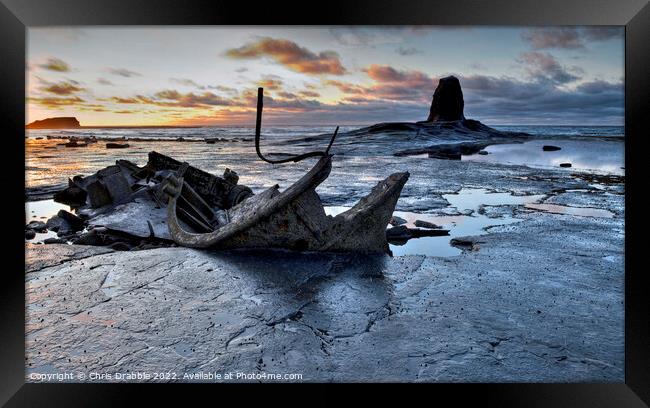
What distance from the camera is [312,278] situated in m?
4.52

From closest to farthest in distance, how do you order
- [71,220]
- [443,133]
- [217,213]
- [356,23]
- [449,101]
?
[356,23]
[71,220]
[217,213]
[443,133]
[449,101]

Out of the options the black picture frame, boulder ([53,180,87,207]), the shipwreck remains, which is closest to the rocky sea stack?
the shipwreck remains

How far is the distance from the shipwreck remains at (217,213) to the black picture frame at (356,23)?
0.89 metres

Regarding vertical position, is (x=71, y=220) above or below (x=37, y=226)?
above

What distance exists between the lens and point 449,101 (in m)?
40.8

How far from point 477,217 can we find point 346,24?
5742mm

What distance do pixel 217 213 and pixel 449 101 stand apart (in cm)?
3671

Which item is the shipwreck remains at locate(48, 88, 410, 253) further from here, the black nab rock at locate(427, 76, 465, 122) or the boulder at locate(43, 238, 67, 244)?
the black nab rock at locate(427, 76, 465, 122)

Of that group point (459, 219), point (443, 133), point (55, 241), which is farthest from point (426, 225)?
point (443, 133)

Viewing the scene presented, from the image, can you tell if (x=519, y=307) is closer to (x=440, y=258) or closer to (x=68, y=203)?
(x=440, y=258)

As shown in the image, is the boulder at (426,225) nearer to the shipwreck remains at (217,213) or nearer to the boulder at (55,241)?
the shipwreck remains at (217,213)

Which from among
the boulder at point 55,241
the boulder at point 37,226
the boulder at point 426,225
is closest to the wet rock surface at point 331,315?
the boulder at point 55,241

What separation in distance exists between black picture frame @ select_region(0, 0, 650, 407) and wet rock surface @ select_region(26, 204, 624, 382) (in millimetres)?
135

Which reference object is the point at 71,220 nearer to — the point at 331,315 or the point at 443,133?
the point at 331,315
